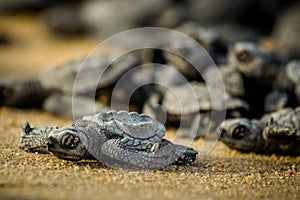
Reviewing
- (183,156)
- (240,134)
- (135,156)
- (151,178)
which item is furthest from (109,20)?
(151,178)

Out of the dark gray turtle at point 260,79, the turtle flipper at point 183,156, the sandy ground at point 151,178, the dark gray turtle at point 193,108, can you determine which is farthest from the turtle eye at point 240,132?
the dark gray turtle at point 260,79

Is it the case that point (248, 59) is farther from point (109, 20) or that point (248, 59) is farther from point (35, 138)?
point (109, 20)

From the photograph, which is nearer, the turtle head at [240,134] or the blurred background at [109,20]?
the turtle head at [240,134]

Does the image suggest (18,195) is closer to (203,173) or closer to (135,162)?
(135,162)

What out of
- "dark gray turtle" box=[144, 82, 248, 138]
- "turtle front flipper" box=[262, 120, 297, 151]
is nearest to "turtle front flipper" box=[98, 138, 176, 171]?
"turtle front flipper" box=[262, 120, 297, 151]

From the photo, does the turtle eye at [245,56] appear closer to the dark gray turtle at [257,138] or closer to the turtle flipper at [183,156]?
the dark gray turtle at [257,138]
